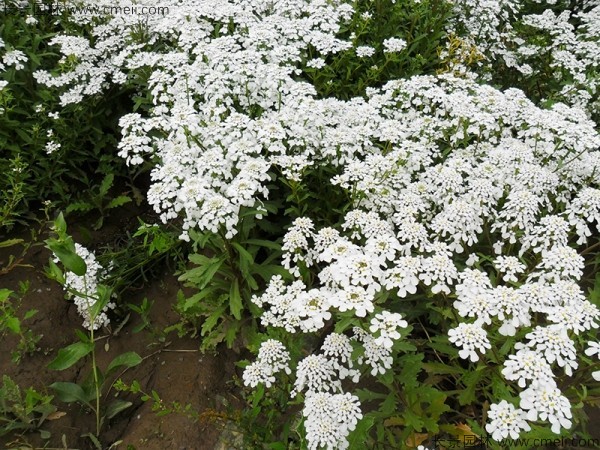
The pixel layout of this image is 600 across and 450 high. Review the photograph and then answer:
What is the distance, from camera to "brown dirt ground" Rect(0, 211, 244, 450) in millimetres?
3629

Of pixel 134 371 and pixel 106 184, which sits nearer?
pixel 134 371

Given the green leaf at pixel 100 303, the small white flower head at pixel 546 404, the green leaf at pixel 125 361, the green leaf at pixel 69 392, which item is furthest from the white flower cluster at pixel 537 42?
the green leaf at pixel 69 392

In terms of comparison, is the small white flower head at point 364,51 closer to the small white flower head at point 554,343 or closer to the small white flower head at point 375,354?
the small white flower head at point 375,354

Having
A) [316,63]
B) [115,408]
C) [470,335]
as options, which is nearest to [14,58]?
[316,63]

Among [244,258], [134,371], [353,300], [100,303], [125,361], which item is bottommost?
[134,371]

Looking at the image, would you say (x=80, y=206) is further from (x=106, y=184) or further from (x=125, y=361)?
(x=125, y=361)

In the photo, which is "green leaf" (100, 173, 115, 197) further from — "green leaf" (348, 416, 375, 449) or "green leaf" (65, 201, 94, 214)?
"green leaf" (348, 416, 375, 449)

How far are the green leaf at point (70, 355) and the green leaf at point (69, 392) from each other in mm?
218

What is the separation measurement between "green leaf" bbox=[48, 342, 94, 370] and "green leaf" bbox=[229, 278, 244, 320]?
3.56 feet

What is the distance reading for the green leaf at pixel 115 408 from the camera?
380 cm

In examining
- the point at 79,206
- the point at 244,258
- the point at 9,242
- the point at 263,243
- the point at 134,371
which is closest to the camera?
the point at 244,258

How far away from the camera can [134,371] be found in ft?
13.5

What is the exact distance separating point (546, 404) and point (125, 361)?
9.87 ft

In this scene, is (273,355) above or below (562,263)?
below
